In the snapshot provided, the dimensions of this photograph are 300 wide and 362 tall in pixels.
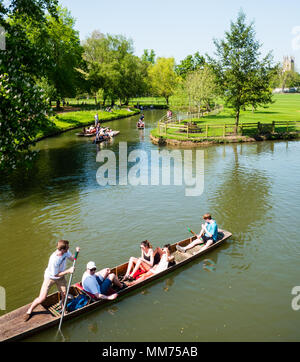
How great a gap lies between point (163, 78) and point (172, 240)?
8874 cm

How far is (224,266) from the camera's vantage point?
1210 cm

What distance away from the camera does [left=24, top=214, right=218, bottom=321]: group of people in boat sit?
359 inches

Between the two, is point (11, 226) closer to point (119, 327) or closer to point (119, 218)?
point (119, 218)

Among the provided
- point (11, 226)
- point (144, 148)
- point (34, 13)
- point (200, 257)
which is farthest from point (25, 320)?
point (144, 148)

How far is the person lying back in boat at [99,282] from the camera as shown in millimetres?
9508

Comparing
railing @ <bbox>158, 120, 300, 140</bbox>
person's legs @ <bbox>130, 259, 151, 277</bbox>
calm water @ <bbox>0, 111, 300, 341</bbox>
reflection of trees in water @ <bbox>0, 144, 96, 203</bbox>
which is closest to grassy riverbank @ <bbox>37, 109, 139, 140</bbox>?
reflection of trees in water @ <bbox>0, 144, 96, 203</bbox>

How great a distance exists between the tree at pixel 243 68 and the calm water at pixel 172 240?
503 inches

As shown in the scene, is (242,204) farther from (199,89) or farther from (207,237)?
(199,89)

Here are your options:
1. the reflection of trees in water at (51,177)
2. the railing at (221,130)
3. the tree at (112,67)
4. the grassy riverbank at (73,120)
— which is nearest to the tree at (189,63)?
the tree at (112,67)

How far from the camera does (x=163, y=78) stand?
314 ft

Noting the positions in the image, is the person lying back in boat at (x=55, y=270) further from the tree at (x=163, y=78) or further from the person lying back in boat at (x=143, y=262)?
the tree at (x=163, y=78)

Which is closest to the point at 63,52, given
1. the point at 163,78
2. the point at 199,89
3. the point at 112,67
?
the point at 112,67

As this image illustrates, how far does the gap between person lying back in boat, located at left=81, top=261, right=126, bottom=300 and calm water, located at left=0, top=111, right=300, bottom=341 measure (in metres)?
0.53

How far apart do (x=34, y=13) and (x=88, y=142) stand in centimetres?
1957
